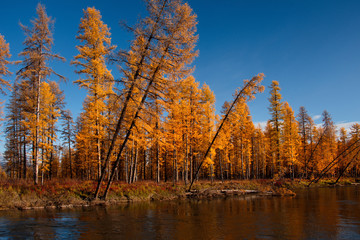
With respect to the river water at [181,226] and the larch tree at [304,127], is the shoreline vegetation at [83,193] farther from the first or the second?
the larch tree at [304,127]

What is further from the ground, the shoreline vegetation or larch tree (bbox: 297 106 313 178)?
larch tree (bbox: 297 106 313 178)

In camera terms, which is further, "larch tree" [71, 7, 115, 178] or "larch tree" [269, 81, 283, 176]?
"larch tree" [269, 81, 283, 176]

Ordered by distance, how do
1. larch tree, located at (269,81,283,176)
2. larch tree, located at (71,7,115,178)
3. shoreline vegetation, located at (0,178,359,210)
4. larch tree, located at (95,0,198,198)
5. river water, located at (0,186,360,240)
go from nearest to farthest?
river water, located at (0,186,360,240) < larch tree, located at (95,0,198,198) < shoreline vegetation, located at (0,178,359,210) < larch tree, located at (71,7,115,178) < larch tree, located at (269,81,283,176)

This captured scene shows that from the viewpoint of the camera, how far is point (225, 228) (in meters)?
10.3

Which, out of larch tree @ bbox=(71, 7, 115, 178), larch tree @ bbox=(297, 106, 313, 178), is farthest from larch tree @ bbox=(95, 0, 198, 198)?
larch tree @ bbox=(297, 106, 313, 178)

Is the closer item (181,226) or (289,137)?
(181,226)

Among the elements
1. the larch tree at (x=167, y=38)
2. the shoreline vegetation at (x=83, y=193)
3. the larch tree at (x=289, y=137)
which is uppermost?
the larch tree at (x=167, y=38)

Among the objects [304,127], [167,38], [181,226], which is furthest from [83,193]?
[304,127]

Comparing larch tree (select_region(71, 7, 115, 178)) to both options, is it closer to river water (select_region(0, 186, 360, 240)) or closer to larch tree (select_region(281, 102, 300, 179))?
river water (select_region(0, 186, 360, 240))

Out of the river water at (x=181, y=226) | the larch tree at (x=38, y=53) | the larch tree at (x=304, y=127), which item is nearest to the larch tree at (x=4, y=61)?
the larch tree at (x=38, y=53)

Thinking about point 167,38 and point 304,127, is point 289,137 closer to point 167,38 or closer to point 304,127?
point 304,127

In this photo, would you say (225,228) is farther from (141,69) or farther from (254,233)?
(141,69)

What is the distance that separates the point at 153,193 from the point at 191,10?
54.9 ft

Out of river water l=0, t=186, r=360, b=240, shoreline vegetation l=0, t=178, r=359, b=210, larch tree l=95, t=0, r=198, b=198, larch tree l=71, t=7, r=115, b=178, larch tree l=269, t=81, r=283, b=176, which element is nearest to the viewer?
river water l=0, t=186, r=360, b=240
